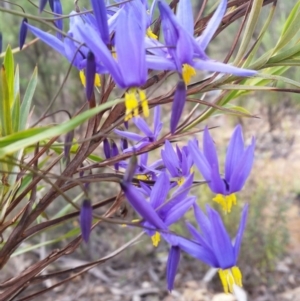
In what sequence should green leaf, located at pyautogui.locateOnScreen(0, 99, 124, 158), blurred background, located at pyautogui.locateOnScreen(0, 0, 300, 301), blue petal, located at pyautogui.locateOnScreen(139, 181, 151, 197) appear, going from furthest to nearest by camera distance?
blurred background, located at pyautogui.locateOnScreen(0, 0, 300, 301), blue petal, located at pyautogui.locateOnScreen(139, 181, 151, 197), green leaf, located at pyautogui.locateOnScreen(0, 99, 124, 158)

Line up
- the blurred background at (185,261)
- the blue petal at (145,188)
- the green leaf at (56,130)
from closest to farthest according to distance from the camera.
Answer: the green leaf at (56,130) < the blue petal at (145,188) < the blurred background at (185,261)

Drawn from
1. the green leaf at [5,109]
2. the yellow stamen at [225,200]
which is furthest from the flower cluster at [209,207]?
the green leaf at [5,109]

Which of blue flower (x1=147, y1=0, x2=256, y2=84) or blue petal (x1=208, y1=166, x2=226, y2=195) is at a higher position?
blue flower (x1=147, y1=0, x2=256, y2=84)

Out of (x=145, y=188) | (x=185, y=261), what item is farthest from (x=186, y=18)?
(x=185, y=261)

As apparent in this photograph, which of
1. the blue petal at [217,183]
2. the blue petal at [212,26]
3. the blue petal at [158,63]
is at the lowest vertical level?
the blue petal at [217,183]

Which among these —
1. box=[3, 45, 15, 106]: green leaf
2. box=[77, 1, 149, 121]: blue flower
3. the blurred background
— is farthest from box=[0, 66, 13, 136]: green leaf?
the blurred background

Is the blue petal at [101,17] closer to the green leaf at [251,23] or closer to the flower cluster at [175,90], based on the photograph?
the flower cluster at [175,90]

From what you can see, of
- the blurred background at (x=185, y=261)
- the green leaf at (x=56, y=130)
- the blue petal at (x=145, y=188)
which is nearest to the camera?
the green leaf at (x=56, y=130)

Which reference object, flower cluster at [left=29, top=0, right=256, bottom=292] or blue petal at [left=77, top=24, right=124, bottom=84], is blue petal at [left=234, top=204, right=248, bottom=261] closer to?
flower cluster at [left=29, top=0, right=256, bottom=292]

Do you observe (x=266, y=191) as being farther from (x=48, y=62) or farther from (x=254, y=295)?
(x=48, y=62)
